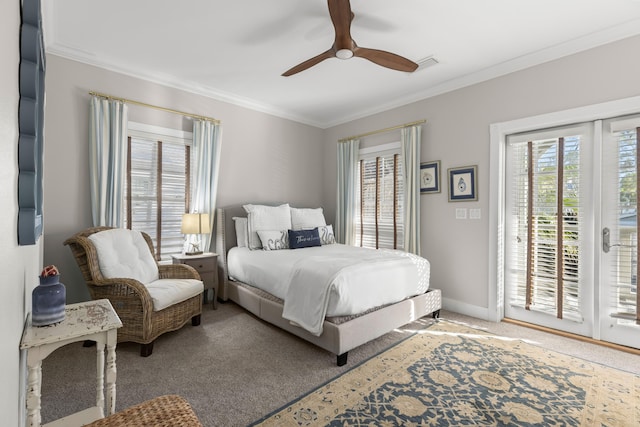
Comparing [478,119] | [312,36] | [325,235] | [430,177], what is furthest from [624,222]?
[312,36]

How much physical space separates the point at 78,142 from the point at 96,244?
123 centimetres

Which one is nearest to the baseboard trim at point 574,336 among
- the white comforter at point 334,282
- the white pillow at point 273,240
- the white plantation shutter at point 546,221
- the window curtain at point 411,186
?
the white plantation shutter at point 546,221

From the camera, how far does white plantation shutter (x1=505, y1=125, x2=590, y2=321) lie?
115 inches

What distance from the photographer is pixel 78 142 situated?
3107mm

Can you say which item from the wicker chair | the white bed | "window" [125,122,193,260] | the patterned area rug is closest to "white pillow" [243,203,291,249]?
the white bed

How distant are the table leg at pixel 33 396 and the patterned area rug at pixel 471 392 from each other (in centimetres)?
105

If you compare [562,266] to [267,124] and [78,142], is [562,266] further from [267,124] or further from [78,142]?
[78,142]

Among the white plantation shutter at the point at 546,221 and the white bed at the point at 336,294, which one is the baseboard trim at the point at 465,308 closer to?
the white plantation shutter at the point at 546,221

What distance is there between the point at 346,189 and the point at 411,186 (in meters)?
1.21

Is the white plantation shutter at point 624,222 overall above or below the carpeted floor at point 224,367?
above

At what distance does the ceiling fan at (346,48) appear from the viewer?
1995 millimetres

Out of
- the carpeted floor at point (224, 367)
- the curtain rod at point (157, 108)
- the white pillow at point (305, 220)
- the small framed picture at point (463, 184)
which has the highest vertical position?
the curtain rod at point (157, 108)

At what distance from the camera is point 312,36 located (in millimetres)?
2793

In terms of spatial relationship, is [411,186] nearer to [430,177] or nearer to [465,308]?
[430,177]
